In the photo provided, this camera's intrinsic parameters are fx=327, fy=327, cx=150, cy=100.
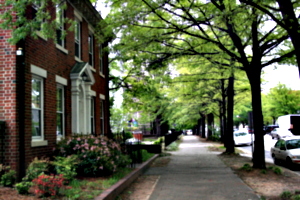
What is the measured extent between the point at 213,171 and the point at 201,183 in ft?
8.78

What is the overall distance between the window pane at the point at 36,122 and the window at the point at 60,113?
140cm

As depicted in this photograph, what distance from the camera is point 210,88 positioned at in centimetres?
2475

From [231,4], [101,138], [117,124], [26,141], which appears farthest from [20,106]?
[117,124]

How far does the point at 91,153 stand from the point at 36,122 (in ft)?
6.07

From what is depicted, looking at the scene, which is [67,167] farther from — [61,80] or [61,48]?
[61,48]

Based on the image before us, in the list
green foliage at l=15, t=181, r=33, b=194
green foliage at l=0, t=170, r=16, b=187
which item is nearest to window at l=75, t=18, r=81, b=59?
green foliage at l=0, t=170, r=16, b=187

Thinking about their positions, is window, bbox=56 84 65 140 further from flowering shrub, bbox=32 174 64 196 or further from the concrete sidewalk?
flowering shrub, bbox=32 174 64 196

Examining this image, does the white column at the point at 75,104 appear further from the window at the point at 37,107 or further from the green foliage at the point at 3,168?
the green foliage at the point at 3,168

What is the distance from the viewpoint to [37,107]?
30.6ft

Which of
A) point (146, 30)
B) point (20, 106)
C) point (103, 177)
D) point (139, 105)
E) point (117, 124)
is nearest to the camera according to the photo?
point (20, 106)

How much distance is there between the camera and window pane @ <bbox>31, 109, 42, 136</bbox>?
9086 mm

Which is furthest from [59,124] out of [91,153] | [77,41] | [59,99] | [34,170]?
[34,170]

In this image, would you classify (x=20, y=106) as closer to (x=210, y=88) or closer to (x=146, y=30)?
(x=146, y=30)

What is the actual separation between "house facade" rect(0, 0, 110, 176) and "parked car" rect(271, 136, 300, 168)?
858cm
